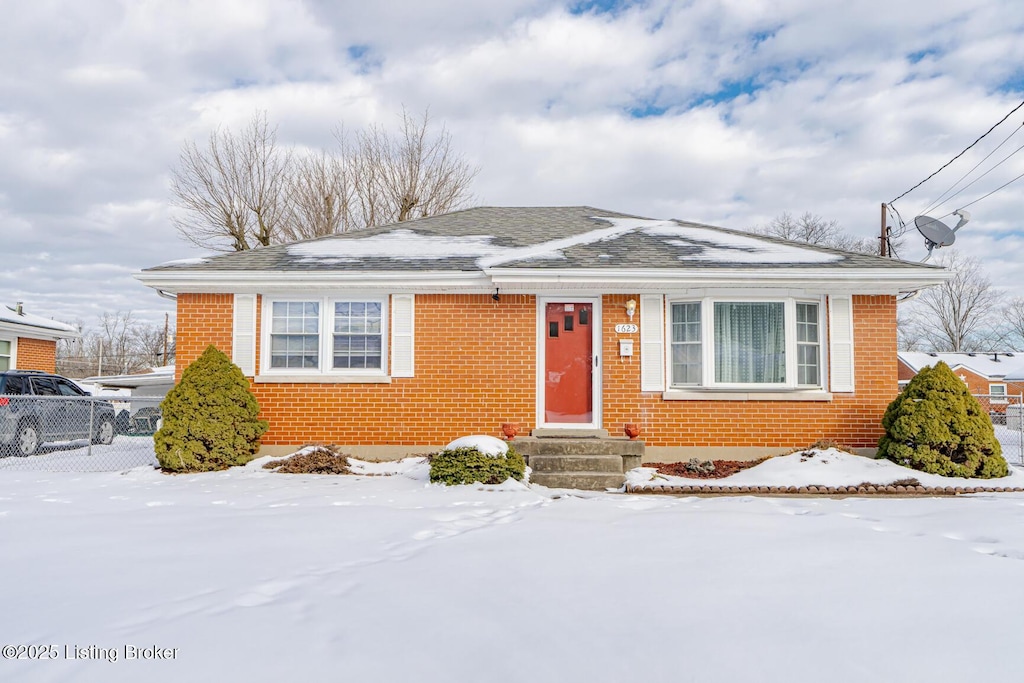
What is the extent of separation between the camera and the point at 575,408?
364 inches

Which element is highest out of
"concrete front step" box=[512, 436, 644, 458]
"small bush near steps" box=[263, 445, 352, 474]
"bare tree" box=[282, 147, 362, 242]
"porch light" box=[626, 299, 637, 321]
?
"bare tree" box=[282, 147, 362, 242]

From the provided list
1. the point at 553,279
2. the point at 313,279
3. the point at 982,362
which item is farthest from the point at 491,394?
the point at 982,362

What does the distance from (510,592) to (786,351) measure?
6.63 meters

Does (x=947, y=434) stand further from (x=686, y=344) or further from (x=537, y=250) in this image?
(x=537, y=250)

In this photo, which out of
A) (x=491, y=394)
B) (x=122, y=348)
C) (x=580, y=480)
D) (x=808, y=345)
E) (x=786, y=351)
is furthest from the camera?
(x=122, y=348)

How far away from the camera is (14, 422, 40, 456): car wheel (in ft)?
34.6

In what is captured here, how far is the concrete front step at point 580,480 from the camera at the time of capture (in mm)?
7914

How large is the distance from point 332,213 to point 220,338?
1411cm

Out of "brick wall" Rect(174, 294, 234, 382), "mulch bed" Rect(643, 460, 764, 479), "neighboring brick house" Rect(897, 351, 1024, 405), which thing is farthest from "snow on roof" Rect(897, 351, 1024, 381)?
"brick wall" Rect(174, 294, 234, 382)

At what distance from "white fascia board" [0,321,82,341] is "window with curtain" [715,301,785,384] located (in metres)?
18.2

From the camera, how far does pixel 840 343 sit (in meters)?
8.94

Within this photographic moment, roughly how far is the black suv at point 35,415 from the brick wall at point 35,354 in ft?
23.4

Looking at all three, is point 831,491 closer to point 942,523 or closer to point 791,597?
point 942,523

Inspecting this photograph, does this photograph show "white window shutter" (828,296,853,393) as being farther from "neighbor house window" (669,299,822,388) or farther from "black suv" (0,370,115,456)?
"black suv" (0,370,115,456)
